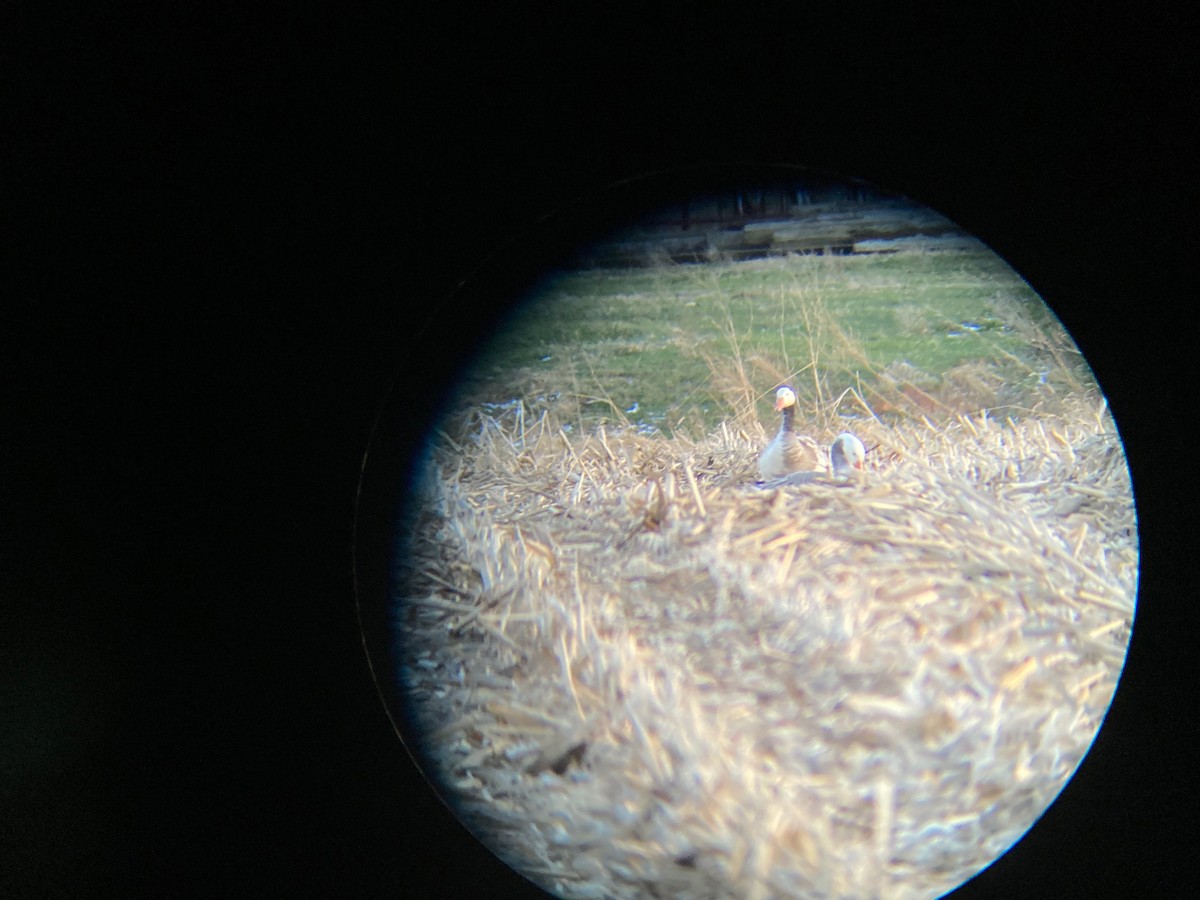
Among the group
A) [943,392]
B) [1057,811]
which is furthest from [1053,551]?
[1057,811]

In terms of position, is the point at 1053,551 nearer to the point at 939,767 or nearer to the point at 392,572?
the point at 939,767

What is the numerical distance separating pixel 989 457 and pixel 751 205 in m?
0.49

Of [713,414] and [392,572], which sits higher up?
[713,414]

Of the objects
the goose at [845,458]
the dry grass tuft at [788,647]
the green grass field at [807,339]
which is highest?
the green grass field at [807,339]

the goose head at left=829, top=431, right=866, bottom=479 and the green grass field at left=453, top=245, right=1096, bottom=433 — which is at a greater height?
the green grass field at left=453, top=245, right=1096, bottom=433

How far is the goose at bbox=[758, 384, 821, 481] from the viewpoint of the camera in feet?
3.75

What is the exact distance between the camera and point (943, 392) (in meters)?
1.13

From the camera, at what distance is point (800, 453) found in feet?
3.75

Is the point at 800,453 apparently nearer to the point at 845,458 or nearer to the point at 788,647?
the point at 845,458

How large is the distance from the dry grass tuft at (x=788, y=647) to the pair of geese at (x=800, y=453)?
22mm

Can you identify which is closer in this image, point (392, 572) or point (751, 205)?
point (751, 205)

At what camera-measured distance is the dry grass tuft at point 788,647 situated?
3.58 feet

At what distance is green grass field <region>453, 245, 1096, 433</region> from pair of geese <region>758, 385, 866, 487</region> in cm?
3

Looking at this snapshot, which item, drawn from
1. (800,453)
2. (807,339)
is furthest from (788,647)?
(807,339)
